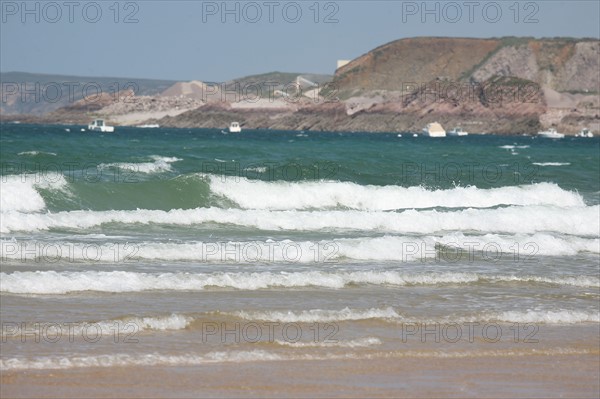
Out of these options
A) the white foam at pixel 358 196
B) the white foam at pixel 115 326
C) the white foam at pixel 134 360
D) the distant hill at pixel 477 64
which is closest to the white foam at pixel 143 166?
the white foam at pixel 358 196

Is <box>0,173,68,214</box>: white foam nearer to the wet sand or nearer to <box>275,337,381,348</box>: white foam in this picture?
<box>275,337,381,348</box>: white foam

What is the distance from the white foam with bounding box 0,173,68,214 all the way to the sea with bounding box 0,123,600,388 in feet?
0.17

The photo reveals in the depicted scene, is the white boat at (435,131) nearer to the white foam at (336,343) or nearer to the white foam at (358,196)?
the white foam at (358,196)

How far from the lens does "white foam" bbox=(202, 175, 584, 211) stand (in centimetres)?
2419

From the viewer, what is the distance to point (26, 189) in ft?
69.2

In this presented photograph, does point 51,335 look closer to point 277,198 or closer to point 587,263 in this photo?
→ point 587,263

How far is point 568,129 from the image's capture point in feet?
420

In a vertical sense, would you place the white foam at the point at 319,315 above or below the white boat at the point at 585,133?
below

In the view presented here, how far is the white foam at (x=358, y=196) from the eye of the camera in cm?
2419

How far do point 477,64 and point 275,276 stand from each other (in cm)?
17249

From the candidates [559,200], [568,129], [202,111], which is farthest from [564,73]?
[559,200]

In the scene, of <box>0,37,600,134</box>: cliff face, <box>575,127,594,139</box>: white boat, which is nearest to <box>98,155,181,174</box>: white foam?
<box>575,127,594,139</box>: white boat

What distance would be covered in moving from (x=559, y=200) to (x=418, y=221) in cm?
850

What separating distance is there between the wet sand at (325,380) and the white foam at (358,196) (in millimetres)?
15160
